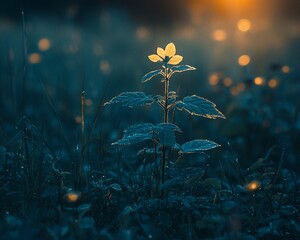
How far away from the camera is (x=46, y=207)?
2.05 m

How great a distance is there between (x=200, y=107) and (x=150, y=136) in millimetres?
222

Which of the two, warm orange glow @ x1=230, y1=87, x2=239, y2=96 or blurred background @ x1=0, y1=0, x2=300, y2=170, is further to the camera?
warm orange glow @ x1=230, y1=87, x2=239, y2=96

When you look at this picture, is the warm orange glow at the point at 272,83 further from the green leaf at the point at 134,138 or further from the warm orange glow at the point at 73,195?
the warm orange glow at the point at 73,195

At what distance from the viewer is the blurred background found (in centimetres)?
356

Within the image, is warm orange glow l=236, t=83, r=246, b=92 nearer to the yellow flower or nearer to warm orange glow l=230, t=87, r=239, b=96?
warm orange glow l=230, t=87, r=239, b=96

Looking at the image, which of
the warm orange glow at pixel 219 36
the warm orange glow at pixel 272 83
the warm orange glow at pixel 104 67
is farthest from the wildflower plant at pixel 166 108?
the warm orange glow at pixel 219 36

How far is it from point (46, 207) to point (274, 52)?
219 inches

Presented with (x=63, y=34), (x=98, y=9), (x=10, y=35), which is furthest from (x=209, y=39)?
(x=98, y=9)

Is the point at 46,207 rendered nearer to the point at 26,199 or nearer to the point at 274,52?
the point at 26,199

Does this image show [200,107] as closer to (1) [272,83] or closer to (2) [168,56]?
Result: (2) [168,56]

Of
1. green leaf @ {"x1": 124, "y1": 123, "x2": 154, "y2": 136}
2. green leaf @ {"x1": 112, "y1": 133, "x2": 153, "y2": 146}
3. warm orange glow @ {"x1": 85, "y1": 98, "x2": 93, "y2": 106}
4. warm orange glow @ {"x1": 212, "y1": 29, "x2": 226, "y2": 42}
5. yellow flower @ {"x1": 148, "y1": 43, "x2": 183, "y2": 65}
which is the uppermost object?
yellow flower @ {"x1": 148, "y1": 43, "x2": 183, "y2": 65}

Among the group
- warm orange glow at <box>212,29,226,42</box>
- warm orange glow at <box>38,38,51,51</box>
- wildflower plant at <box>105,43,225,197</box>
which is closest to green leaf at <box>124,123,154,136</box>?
wildflower plant at <box>105,43,225,197</box>

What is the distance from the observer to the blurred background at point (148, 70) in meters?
3.56

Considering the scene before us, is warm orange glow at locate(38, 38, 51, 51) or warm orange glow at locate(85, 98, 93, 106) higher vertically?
warm orange glow at locate(38, 38, 51, 51)
